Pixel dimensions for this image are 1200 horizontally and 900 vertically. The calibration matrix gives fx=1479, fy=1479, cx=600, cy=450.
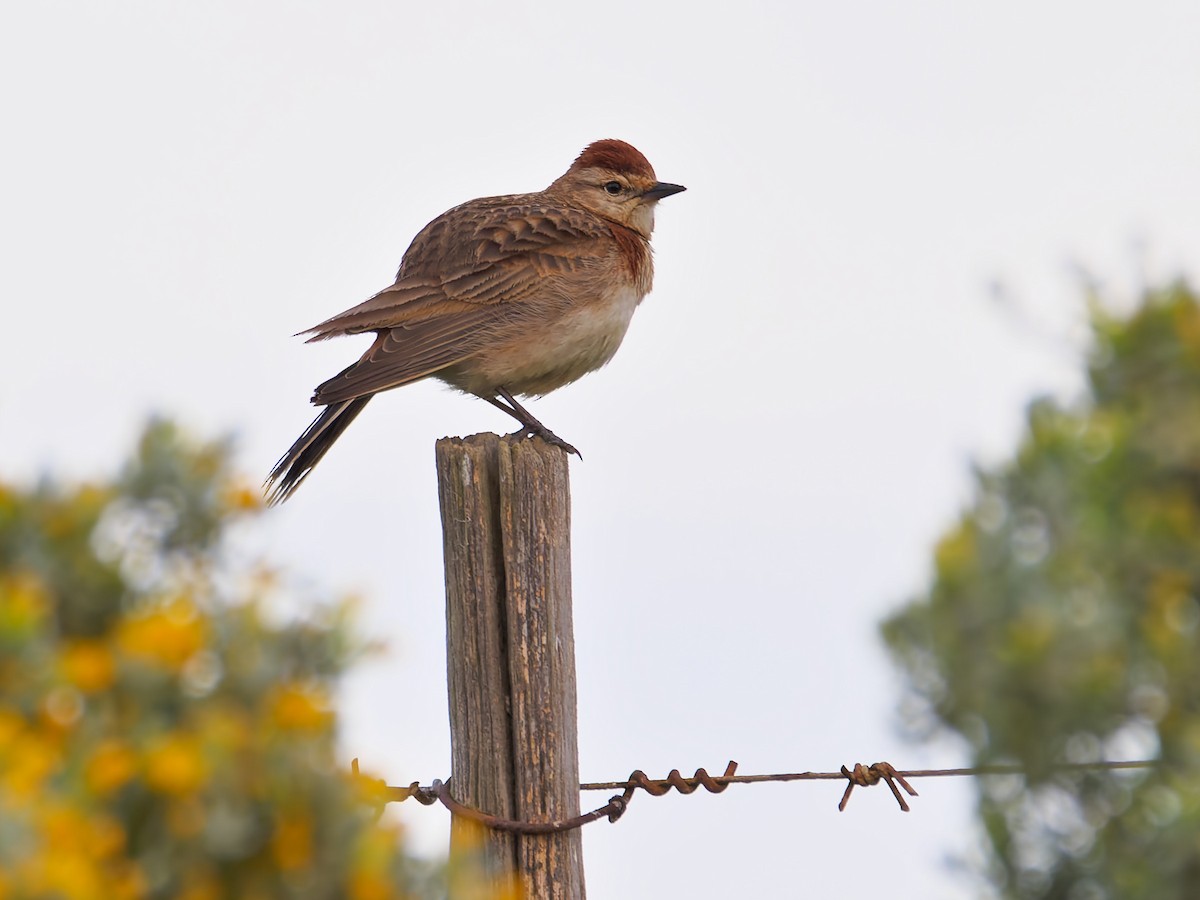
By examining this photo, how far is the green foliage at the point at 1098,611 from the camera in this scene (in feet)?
7.43

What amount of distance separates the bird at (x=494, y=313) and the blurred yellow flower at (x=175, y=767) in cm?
468

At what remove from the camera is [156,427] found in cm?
236

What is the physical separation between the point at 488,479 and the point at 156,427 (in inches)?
86.9

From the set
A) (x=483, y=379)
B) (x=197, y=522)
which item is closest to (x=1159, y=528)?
(x=197, y=522)

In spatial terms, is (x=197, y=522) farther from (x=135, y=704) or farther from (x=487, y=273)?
(x=487, y=273)

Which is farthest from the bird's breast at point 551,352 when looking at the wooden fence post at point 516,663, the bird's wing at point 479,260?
the wooden fence post at point 516,663

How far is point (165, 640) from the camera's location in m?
2.06

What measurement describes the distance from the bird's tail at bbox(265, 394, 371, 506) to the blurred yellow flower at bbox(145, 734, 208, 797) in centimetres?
468

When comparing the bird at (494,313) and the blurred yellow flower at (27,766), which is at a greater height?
the bird at (494,313)

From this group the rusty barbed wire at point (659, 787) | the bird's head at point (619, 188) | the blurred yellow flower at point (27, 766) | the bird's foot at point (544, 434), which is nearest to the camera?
the blurred yellow flower at point (27, 766)

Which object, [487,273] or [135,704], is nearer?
[135,704]

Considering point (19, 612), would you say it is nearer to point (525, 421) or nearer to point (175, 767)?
point (175, 767)

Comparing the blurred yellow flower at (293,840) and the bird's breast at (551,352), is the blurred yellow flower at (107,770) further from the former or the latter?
the bird's breast at (551,352)

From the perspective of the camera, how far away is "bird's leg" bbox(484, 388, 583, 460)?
6.70 m
